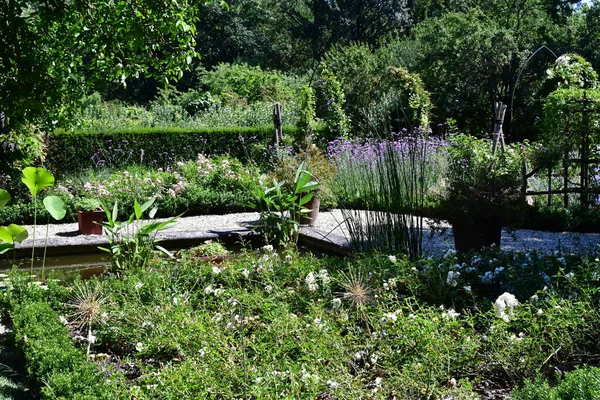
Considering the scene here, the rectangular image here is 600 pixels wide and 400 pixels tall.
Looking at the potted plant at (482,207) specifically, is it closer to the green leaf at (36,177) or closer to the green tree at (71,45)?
the green tree at (71,45)

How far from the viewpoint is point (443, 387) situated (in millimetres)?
2406

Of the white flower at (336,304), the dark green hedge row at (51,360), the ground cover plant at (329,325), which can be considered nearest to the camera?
the dark green hedge row at (51,360)

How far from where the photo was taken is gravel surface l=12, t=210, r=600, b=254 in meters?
6.05

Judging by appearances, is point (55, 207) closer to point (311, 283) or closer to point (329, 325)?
point (311, 283)

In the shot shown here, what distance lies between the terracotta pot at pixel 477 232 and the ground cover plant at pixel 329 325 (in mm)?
1033

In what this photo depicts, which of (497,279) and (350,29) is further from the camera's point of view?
(350,29)

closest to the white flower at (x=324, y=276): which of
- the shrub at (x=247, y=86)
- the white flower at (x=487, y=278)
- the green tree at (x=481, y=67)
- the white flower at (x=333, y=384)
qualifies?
the white flower at (x=487, y=278)

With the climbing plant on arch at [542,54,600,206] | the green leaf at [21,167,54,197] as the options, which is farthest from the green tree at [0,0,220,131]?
the climbing plant on arch at [542,54,600,206]

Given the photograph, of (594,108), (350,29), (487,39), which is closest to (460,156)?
(594,108)

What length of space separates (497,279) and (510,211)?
146 centimetres

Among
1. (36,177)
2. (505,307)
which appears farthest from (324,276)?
(36,177)

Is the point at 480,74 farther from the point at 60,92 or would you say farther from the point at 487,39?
the point at 60,92

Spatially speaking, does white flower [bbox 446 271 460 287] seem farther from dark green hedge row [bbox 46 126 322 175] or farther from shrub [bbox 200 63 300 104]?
shrub [bbox 200 63 300 104]

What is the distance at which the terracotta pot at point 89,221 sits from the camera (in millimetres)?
7312
